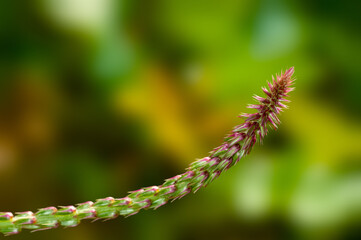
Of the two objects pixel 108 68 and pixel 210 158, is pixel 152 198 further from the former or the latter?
pixel 108 68

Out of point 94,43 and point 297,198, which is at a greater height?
point 94,43

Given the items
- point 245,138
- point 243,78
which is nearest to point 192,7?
point 243,78

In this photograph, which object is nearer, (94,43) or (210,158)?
(210,158)

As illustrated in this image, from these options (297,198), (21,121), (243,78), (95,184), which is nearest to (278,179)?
(297,198)

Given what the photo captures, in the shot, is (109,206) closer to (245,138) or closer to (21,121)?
(245,138)

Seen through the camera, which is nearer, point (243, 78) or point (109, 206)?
point (109, 206)

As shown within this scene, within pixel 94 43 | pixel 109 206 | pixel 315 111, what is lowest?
pixel 109 206
